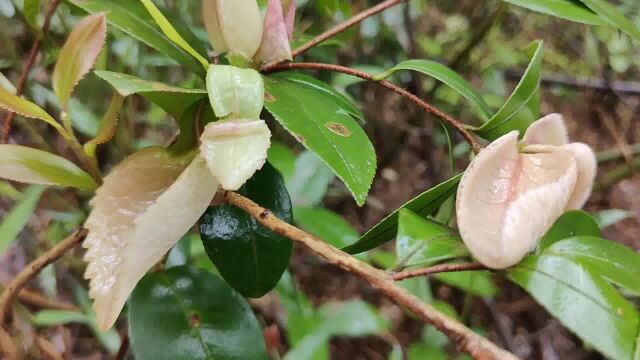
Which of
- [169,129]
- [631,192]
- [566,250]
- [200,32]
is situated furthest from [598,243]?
[631,192]

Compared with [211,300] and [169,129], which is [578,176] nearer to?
[211,300]

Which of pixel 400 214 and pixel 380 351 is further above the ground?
pixel 400 214

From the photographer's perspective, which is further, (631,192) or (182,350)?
(631,192)

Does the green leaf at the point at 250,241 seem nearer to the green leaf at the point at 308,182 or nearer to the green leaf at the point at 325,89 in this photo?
the green leaf at the point at 325,89

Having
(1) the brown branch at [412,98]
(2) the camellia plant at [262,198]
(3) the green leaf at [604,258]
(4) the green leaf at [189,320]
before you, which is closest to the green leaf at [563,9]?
(2) the camellia plant at [262,198]

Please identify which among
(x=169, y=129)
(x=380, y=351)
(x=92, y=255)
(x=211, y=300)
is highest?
(x=92, y=255)

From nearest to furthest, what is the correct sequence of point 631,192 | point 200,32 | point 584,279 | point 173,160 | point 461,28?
point 584,279 → point 173,160 → point 200,32 → point 461,28 → point 631,192

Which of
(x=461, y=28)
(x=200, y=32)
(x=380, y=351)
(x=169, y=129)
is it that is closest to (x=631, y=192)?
(x=461, y=28)

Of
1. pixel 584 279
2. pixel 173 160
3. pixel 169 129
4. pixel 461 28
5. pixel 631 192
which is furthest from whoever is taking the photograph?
pixel 631 192
